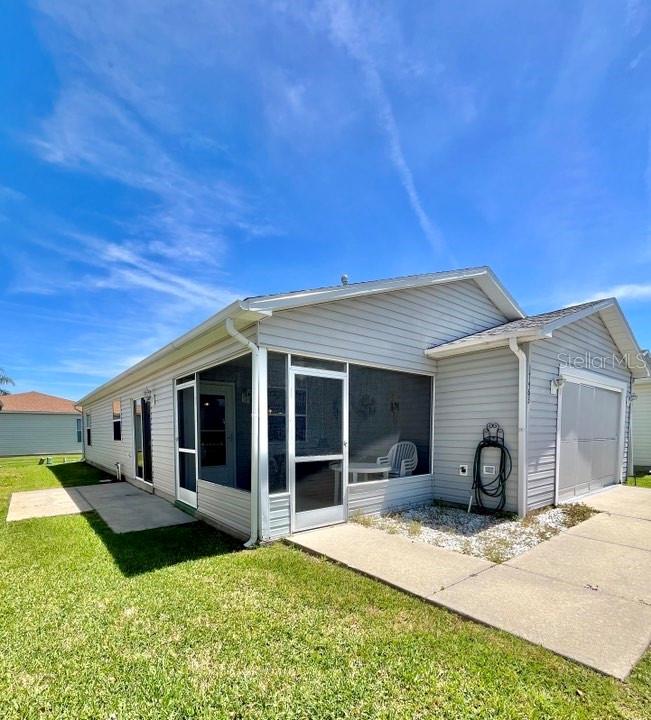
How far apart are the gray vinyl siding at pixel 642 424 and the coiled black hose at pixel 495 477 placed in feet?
31.6

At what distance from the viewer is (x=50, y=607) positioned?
133 inches

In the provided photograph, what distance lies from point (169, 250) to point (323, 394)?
852cm

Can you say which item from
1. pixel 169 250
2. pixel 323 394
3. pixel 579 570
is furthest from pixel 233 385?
pixel 169 250

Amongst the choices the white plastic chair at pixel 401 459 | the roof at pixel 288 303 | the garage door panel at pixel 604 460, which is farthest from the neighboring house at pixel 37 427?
the garage door panel at pixel 604 460

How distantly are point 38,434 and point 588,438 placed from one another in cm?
2785

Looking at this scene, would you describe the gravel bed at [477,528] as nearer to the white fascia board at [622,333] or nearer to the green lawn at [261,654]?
the green lawn at [261,654]

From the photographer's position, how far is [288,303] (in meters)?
4.98

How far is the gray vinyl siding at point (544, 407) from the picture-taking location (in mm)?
6355

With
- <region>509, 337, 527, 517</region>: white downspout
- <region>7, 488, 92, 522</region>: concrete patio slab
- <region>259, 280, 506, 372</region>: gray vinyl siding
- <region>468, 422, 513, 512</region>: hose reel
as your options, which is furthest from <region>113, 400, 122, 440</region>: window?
<region>509, 337, 527, 517</region>: white downspout

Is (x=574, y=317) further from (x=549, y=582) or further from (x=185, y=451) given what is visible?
(x=185, y=451)

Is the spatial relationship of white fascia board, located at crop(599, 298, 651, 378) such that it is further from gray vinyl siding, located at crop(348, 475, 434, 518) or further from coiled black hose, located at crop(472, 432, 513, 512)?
gray vinyl siding, located at crop(348, 475, 434, 518)

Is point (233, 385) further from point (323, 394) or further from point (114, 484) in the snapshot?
point (114, 484)

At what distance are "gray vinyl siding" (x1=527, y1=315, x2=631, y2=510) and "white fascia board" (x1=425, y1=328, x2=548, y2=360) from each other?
490 millimetres
